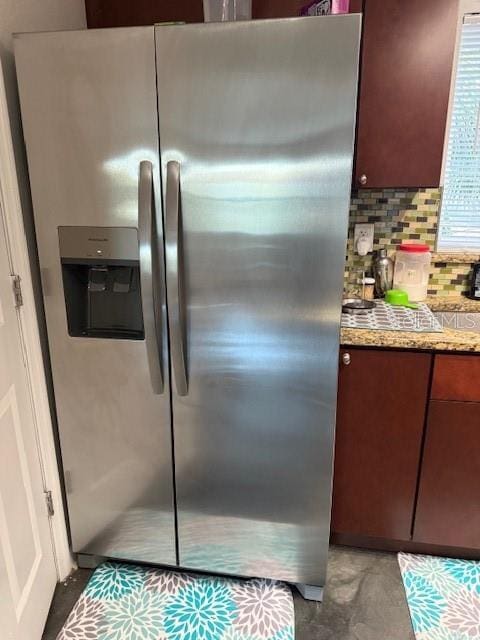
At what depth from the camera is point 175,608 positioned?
1679mm

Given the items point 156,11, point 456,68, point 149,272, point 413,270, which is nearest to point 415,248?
point 413,270

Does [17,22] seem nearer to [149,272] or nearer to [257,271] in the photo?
[149,272]

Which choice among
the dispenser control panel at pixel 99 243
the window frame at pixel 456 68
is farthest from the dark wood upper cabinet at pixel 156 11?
the dispenser control panel at pixel 99 243

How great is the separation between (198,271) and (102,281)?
0.36m

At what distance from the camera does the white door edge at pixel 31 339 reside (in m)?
1.39

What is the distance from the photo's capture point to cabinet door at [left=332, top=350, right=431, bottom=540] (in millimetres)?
1625

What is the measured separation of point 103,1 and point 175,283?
1.27 meters

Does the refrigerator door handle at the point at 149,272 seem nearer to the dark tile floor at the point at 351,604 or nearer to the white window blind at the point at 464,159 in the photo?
the dark tile floor at the point at 351,604

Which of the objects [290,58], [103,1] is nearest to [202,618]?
[290,58]

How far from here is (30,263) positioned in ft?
5.01

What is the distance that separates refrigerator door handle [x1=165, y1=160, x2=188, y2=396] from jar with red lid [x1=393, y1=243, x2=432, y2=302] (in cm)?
107

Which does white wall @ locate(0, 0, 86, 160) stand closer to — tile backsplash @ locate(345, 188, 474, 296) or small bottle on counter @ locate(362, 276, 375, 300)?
tile backsplash @ locate(345, 188, 474, 296)

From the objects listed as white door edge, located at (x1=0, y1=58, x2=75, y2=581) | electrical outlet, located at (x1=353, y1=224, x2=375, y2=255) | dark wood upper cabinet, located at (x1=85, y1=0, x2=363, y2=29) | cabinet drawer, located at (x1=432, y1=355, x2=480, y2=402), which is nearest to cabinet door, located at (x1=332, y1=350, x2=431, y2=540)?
cabinet drawer, located at (x1=432, y1=355, x2=480, y2=402)

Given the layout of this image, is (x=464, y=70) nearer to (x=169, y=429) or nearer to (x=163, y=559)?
(x=169, y=429)
